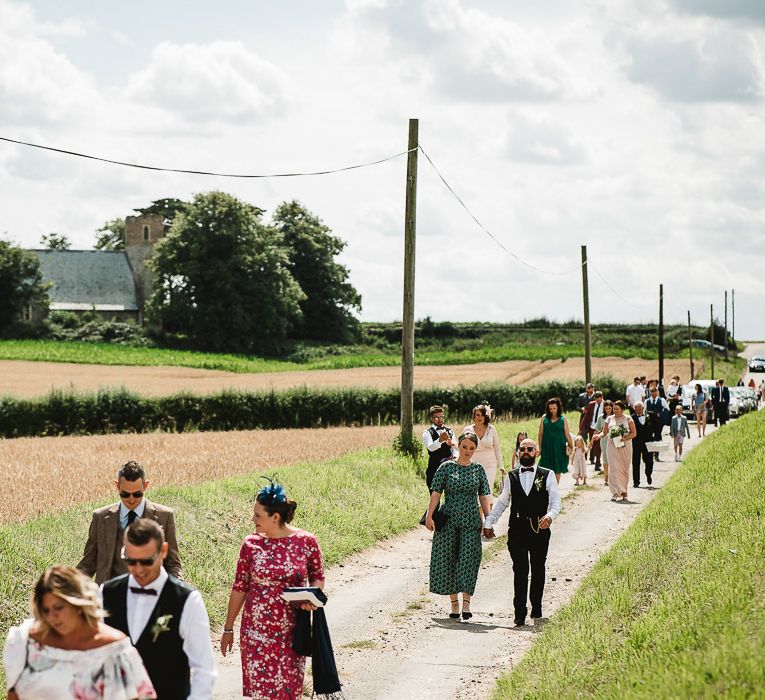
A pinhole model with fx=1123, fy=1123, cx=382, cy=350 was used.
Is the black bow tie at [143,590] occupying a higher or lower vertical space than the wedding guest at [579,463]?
higher

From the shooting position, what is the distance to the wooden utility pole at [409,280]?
80.6 feet

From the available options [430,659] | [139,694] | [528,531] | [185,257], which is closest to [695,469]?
[528,531]

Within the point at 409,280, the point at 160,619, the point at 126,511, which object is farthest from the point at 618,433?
the point at 160,619

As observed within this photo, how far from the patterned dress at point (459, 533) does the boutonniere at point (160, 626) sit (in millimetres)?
6417

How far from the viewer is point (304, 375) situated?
72312 millimetres

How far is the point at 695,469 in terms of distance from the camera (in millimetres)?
20922

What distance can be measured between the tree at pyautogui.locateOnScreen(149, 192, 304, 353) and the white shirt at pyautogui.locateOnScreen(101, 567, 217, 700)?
83866 millimetres

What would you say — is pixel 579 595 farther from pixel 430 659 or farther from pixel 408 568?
pixel 408 568

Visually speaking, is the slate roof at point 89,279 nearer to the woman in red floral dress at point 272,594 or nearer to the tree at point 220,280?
the tree at point 220,280

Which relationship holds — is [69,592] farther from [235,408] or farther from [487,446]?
[235,408]

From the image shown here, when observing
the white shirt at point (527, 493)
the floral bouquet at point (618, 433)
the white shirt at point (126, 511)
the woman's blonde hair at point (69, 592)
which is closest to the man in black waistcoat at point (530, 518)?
the white shirt at point (527, 493)

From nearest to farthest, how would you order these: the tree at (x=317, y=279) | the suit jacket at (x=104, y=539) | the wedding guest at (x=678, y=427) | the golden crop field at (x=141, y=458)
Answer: the suit jacket at (x=104, y=539), the golden crop field at (x=141, y=458), the wedding guest at (x=678, y=427), the tree at (x=317, y=279)

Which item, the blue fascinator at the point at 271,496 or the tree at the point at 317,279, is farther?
the tree at the point at 317,279

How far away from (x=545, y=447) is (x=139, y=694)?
15415mm
